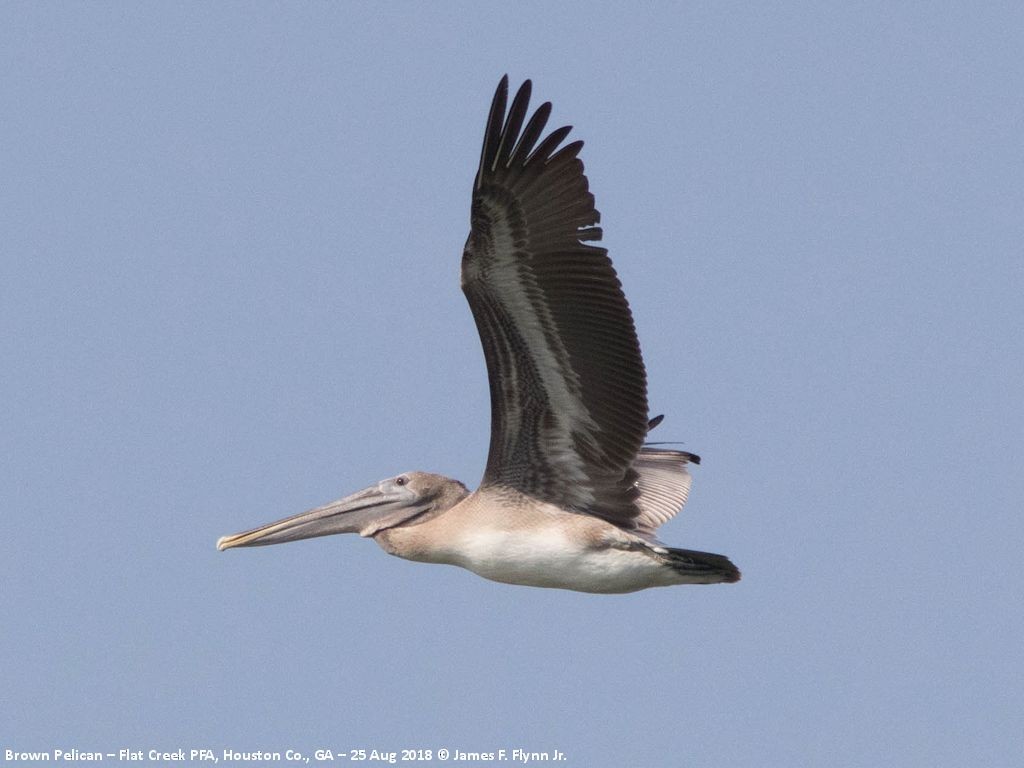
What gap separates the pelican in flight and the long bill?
12 centimetres

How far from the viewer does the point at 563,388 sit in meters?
15.1

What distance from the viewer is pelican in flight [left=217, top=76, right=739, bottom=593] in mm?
14453

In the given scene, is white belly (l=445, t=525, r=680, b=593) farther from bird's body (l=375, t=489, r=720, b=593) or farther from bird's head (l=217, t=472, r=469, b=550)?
bird's head (l=217, t=472, r=469, b=550)

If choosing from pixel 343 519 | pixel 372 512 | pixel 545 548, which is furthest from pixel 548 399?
pixel 343 519

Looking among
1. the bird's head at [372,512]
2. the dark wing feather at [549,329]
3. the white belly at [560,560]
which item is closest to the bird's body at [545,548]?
the white belly at [560,560]

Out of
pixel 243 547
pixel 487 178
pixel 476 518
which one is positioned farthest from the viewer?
pixel 243 547

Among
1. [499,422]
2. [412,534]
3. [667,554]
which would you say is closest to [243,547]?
[412,534]

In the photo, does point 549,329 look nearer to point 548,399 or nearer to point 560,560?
point 548,399

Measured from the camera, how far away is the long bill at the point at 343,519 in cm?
1622

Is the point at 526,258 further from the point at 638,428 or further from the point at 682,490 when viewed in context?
the point at 682,490

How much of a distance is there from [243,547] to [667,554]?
3806 millimetres

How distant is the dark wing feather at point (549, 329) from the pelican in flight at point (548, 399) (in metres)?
0.01

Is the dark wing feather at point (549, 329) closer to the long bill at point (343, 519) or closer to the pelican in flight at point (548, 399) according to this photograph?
the pelican in flight at point (548, 399)

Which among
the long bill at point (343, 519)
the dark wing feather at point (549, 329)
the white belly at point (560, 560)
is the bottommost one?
the white belly at point (560, 560)
